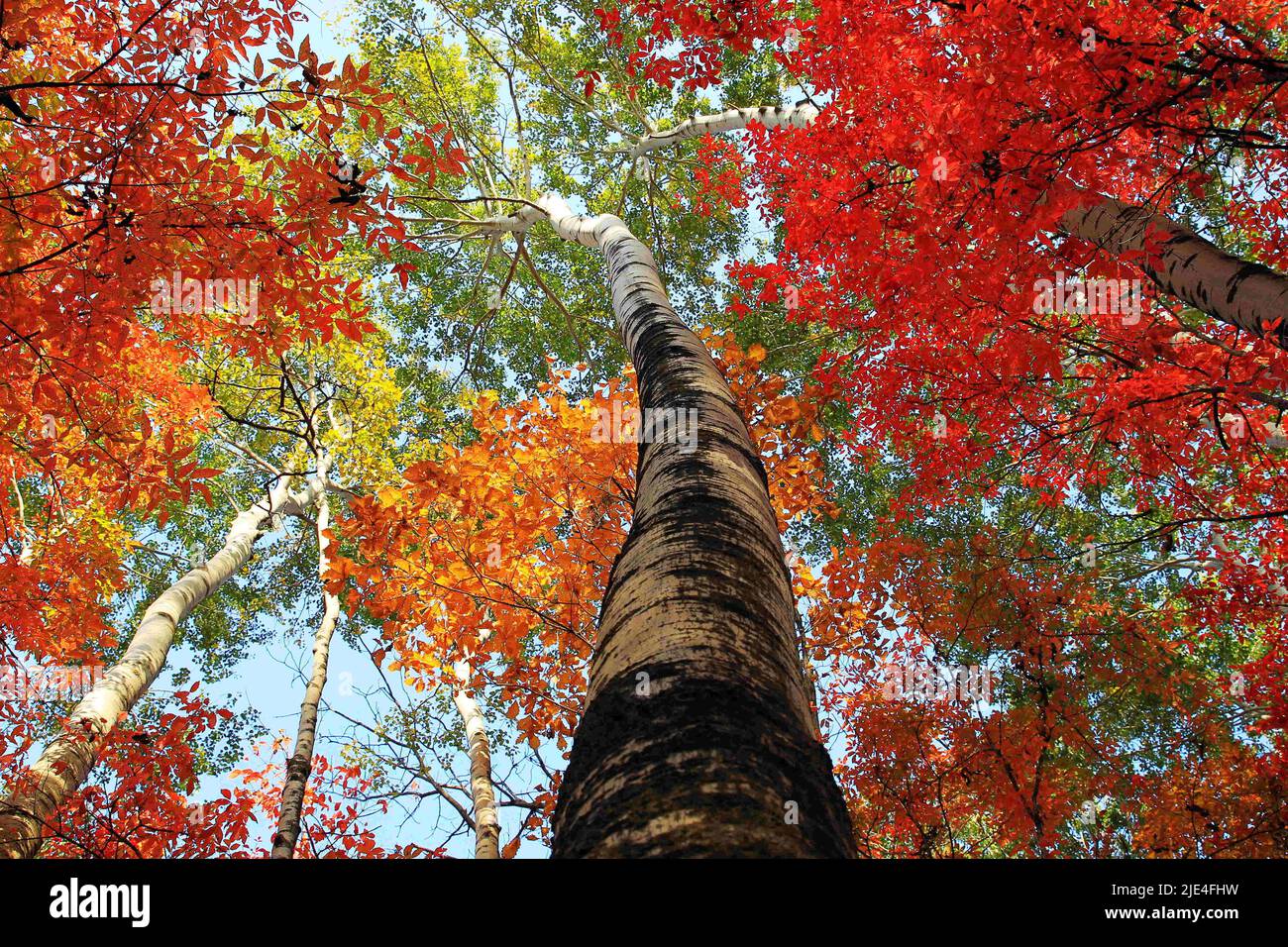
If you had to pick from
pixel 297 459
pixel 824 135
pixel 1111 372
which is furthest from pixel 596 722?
pixel 297 459

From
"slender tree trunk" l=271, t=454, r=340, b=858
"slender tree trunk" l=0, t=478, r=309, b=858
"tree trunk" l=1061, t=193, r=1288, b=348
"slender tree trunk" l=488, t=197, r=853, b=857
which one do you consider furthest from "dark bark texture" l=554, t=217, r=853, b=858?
"slender tree trunk" l=0, t=478, r=309, b=858

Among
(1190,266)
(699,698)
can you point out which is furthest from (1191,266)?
(699,698)

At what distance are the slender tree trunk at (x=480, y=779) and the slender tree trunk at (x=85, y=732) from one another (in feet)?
8.02

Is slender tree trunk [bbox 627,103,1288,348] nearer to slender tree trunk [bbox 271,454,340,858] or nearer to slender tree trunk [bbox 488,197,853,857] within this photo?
slender tree trunk [bbox 488,197,853,857]

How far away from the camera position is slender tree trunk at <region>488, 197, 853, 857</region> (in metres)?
0.90

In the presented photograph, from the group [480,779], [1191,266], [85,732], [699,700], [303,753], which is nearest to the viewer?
[699,700]

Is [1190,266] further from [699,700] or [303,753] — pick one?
[303,753]

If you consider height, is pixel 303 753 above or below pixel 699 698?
above

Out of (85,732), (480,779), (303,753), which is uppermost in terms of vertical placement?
(85,732)

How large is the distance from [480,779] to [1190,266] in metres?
5.12

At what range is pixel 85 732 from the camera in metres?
4.97

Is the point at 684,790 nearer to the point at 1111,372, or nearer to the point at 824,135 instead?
the point at 824,135

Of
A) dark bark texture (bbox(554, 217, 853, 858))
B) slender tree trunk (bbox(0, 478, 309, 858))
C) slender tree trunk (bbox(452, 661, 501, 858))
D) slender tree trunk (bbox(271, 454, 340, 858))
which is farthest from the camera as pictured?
slender tree trunk (bbox(0, 478, 309, 858))

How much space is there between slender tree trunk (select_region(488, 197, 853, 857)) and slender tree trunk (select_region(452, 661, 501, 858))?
2870 millimetres
